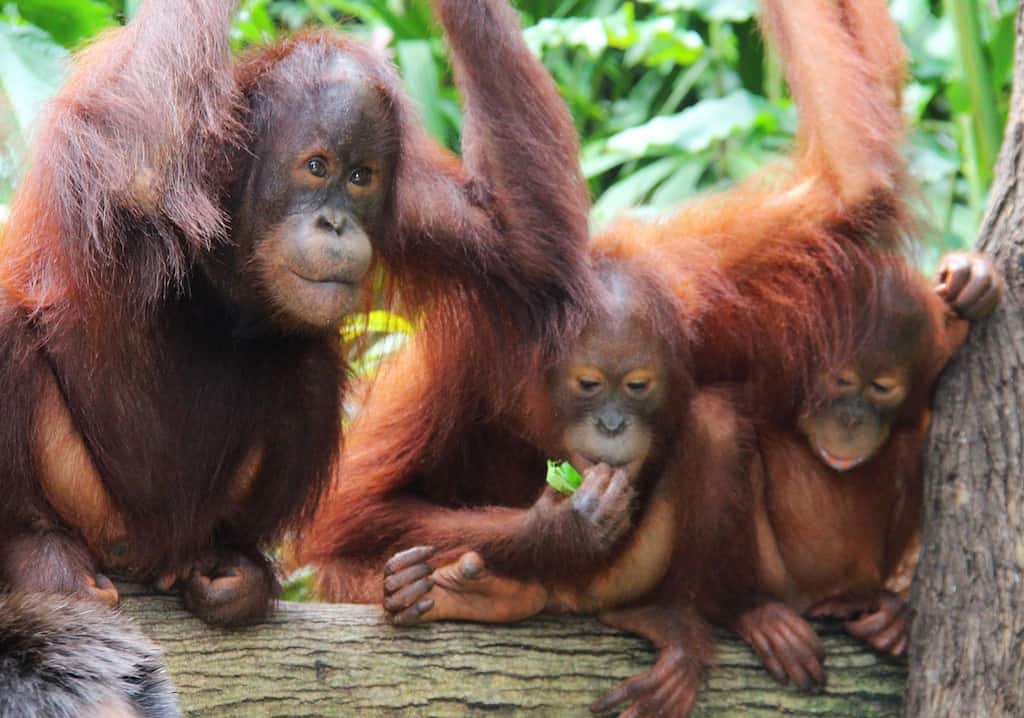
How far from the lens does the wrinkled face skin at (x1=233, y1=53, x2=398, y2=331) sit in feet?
11.7

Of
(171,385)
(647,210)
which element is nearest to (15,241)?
(171,385)

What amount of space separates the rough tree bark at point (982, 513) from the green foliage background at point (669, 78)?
0.44 m

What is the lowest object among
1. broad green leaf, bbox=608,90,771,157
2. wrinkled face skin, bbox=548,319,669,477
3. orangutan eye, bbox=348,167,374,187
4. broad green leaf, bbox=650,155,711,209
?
broad green leaf, bbox=650,155,711,209

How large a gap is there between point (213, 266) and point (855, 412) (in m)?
1.70

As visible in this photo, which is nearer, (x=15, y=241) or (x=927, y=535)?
(x=15, y=241)

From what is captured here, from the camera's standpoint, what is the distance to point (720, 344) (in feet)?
14.7

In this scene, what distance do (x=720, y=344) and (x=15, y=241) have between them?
1.89 m

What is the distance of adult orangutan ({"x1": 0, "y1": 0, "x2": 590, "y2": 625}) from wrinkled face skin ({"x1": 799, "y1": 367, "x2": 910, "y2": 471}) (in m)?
0.74

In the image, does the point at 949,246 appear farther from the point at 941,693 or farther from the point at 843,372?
the point at 941,693

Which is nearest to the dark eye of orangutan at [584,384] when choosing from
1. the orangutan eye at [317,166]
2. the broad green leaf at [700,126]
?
the orangutan eye at [317,166]

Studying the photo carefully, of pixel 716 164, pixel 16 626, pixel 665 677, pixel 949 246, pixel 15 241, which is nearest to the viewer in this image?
pixel 16 626

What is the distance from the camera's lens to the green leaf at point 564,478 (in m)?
4.14

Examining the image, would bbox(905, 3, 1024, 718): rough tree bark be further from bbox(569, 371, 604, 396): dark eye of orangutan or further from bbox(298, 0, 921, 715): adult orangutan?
bbox(569, 371, 604, 396): dark eye of orangutan

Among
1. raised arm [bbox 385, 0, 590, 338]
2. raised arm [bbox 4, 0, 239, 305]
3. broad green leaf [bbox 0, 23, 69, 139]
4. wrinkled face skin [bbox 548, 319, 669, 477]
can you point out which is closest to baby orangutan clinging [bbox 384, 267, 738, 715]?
wrinkled face skin [bbox 548, 319, 669, 477]
